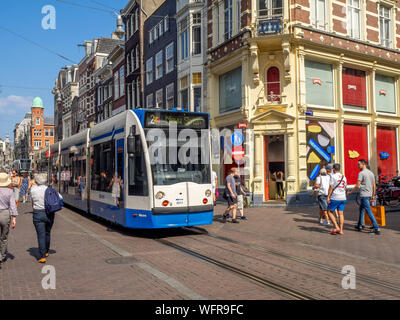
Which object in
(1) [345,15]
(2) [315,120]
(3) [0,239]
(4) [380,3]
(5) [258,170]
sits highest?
(4) [380,3]

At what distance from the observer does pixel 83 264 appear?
21.7 ft

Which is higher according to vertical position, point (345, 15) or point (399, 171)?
point (345, 15)

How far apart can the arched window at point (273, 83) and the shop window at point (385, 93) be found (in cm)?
662

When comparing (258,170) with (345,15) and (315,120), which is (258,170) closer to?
(315,120)

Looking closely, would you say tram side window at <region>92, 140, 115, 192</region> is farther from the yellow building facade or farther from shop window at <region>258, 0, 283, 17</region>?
shop window at <region>258, 0, 283, 17</region>

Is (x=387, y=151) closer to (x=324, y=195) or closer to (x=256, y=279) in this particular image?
(x=324, y=195)

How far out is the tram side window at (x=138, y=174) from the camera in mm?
8828

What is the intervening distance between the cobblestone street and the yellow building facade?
6.24 m

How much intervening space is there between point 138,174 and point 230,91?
11.7 meters

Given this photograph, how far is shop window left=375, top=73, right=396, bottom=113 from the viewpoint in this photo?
815 inches

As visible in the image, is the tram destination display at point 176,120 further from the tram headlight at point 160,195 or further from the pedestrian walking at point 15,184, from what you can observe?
the pedestrian walking at point 15,184
